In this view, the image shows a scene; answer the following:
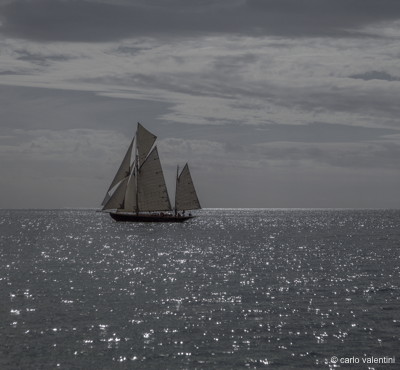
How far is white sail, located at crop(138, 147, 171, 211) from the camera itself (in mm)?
153875

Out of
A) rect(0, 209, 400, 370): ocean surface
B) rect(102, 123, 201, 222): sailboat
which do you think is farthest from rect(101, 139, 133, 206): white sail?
rect(0, 209, 400, 370): ocean surface

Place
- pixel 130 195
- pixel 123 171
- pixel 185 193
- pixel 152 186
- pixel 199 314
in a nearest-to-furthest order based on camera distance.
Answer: pixel 199 314, pixel 123 171, pixel 152 186, pixel 130 195, pixel 185 193

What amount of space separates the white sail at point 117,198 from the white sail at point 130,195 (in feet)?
5.11

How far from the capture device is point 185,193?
161 m

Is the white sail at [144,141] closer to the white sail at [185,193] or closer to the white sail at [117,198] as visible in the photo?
the white sail at [117,198]

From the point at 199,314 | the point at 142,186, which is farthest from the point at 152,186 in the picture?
the point at 199,314

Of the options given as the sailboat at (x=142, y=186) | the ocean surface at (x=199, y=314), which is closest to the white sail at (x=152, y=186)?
the sailboat at (x=142, y=186)

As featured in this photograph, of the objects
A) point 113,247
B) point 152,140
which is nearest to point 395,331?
point 113,247

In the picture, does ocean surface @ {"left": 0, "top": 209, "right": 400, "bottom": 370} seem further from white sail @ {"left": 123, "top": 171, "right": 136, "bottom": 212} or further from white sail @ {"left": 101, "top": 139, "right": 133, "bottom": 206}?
white sail @ {"left": 123, "top": 171, "right": 136, "bottom": 212}

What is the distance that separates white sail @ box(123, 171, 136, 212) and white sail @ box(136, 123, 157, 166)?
570 centimetres

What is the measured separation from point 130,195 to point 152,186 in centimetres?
544

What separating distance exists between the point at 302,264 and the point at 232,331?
39.3 metres

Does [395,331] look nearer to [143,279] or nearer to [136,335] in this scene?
[136,335]

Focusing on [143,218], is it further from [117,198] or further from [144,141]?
[144,141]
